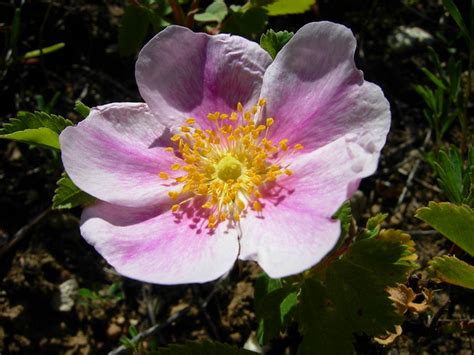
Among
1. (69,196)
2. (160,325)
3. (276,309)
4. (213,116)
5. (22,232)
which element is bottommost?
(160,325)

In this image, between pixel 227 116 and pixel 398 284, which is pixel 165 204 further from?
pixel 398 284

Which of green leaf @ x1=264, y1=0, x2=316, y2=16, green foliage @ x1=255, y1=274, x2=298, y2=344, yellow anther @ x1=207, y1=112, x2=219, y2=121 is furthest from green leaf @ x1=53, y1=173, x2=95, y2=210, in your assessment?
green leaf @ x1=264, y1=0, x2=316, y2=16

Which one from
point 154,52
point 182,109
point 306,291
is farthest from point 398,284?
point 154,52

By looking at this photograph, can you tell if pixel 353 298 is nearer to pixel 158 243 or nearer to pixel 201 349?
pixel 201 349

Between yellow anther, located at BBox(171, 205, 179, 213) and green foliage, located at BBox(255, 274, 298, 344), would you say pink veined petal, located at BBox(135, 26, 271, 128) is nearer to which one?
yellow anther, located at BBox(171, 205, 179, 213)

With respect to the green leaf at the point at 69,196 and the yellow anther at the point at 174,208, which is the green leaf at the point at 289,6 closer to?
the yellow anther at the point at 174,208

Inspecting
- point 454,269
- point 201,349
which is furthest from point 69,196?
point 454,269
